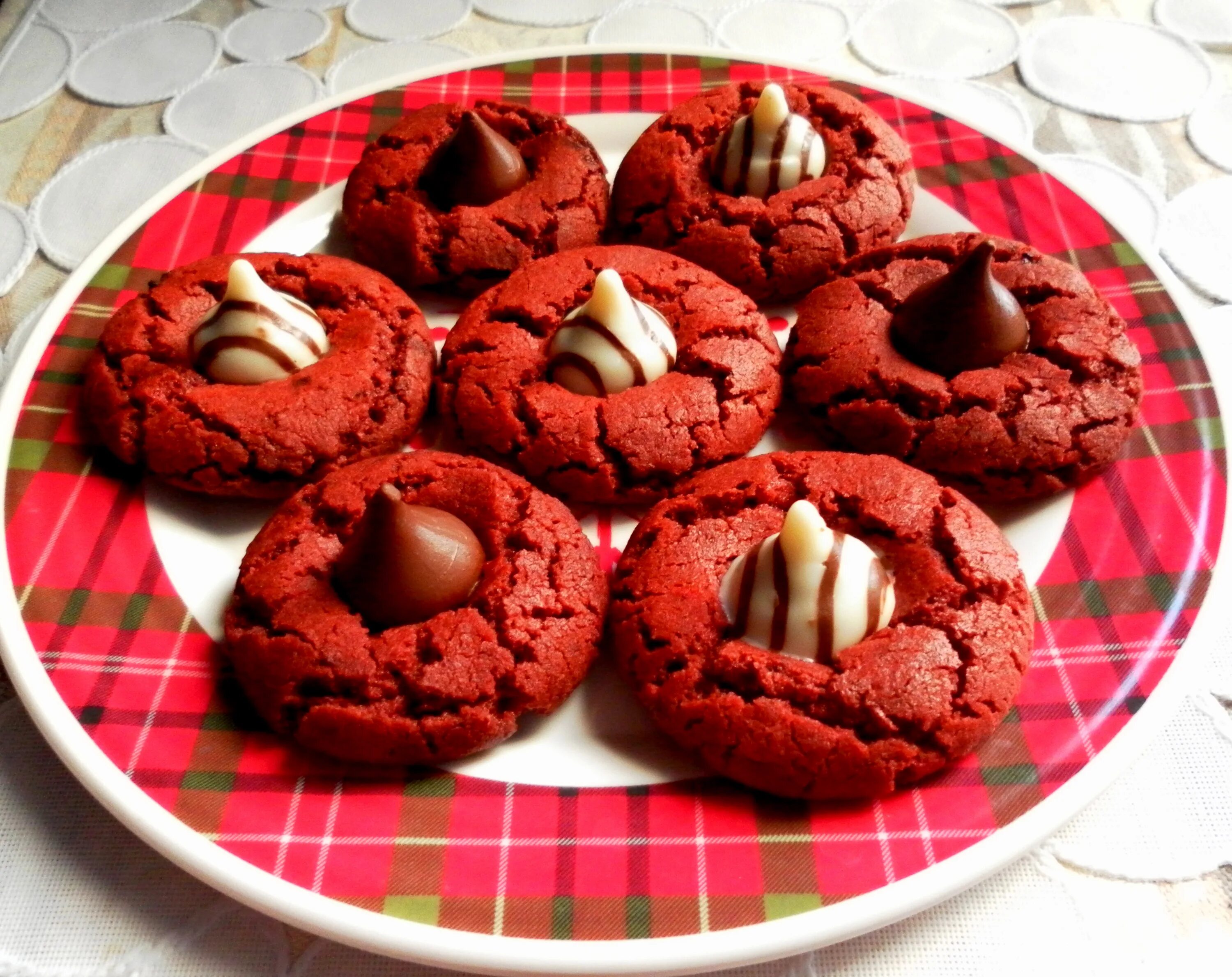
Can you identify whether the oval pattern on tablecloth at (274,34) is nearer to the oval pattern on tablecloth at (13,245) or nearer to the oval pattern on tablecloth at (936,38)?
the oval pattern on tablecloth at (13,245)

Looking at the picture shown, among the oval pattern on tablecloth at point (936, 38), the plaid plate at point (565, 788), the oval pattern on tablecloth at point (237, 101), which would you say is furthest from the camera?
the oval pattern on tablecloth at point (936, 38)

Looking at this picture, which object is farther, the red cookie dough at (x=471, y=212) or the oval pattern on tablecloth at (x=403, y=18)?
the oval pattern on tablecloth at (x=403, y=18)

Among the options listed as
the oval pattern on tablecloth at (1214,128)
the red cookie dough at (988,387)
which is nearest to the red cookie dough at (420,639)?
the red cookie dough at (988,387)

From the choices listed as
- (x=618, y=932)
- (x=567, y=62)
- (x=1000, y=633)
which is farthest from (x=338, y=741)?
(x=567, y=62)

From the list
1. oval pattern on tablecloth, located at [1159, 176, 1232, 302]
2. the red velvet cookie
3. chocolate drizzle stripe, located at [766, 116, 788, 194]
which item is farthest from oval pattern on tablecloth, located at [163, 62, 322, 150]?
oval pattern on tablecloth, located at [1159, 176, 1232, 302]

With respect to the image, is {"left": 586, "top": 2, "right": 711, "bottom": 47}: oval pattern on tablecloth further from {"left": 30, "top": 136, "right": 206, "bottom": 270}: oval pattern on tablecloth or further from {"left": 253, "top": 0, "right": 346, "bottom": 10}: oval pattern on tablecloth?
{"left": 30, "top": 136, "right": 206, "bottom": 270}: oval pattern on tablecloth

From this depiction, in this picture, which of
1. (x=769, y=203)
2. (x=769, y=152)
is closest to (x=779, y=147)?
(x=769, y=152)

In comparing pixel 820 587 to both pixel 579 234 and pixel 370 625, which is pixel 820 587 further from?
pixel 579 234
